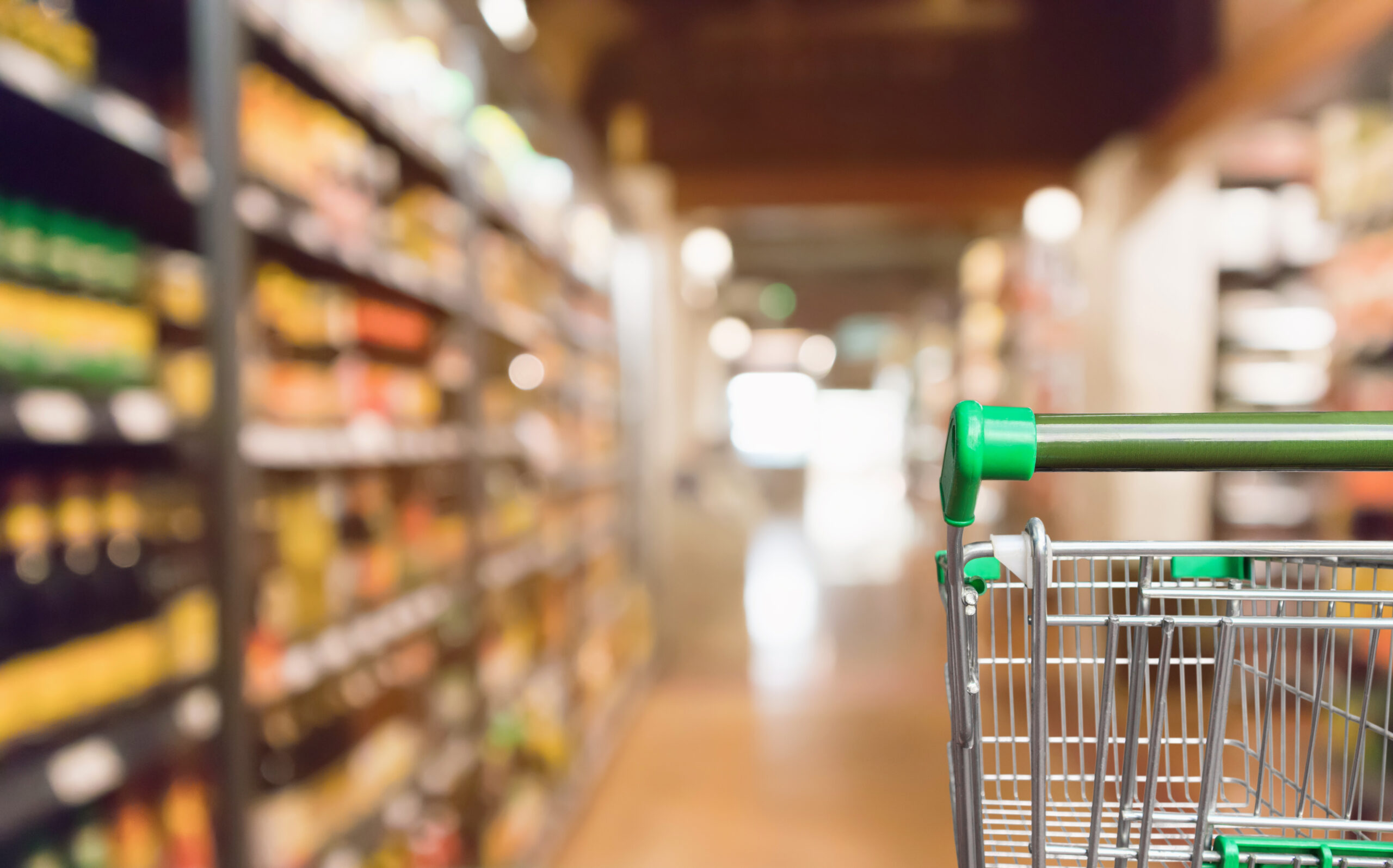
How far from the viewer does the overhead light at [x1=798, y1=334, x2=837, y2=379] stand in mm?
20828

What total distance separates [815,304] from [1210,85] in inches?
519

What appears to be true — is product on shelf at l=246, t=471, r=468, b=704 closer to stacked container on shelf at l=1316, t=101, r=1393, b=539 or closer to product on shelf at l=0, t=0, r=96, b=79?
product on shelf at l=0, t=0, r=96, b=79

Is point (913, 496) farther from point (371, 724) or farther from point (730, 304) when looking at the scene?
point (371, 724)

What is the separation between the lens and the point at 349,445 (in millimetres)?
2016

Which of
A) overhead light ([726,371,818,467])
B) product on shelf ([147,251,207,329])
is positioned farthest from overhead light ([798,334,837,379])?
product on shelf ([147,251,207,329])

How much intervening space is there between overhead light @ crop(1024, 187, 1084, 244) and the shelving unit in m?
3.90

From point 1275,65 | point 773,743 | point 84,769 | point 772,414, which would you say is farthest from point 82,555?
point 772,414

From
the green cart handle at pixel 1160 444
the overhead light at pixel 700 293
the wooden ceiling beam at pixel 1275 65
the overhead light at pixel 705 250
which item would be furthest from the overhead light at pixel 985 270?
the green cart handle at pixel 1160 444

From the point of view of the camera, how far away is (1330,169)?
3.45 m

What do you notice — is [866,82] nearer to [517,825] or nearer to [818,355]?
[517,825]

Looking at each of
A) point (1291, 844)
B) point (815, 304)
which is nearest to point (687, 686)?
point (1291, 844)

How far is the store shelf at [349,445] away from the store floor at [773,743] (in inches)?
62.0

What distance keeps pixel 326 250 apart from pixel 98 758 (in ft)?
3.42

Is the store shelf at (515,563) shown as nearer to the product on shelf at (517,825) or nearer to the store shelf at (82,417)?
the product on shelf at (517,825)
